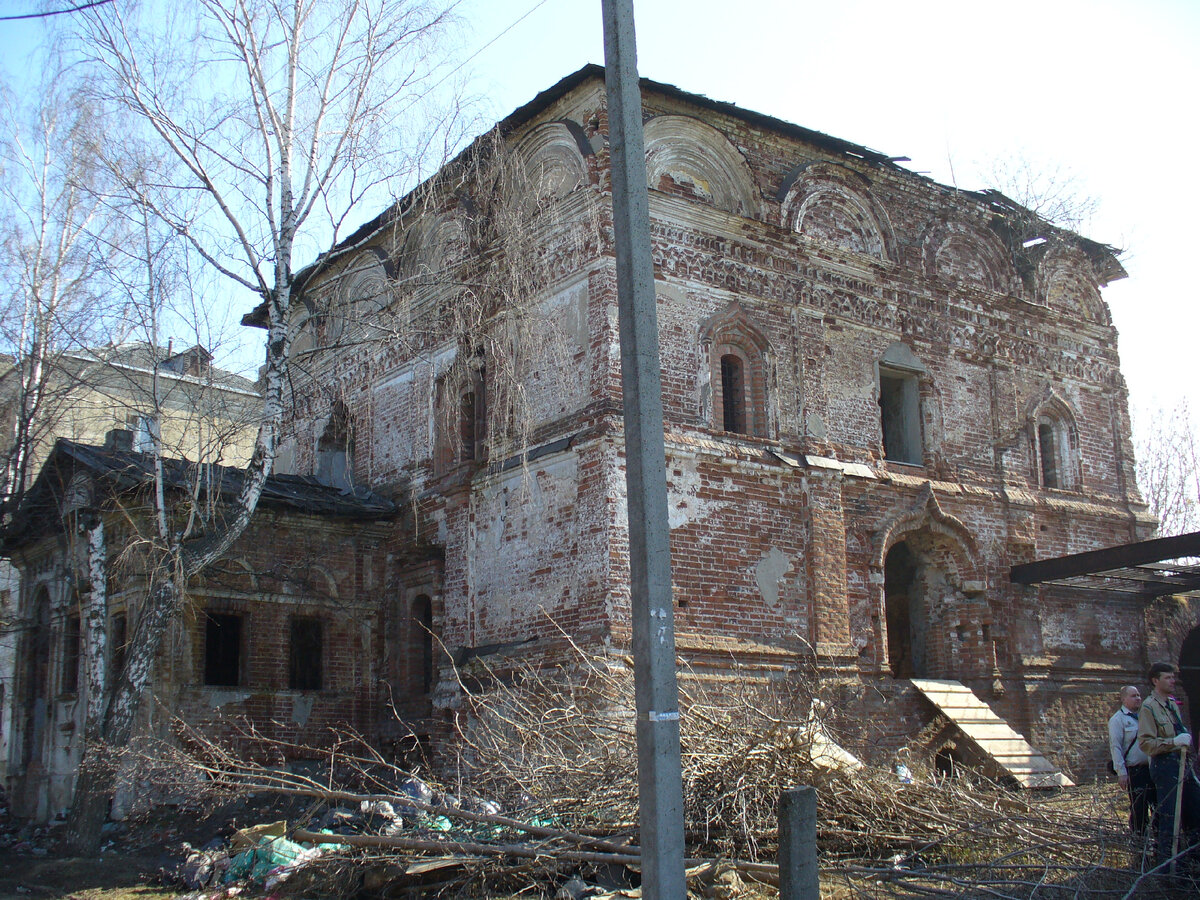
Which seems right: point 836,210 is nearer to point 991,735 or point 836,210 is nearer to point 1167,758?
point 991,735

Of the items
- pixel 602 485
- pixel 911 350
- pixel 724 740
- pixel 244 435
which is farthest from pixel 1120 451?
pixel 244 435

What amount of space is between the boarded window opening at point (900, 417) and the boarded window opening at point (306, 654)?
327 inches

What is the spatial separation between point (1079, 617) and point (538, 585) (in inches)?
326

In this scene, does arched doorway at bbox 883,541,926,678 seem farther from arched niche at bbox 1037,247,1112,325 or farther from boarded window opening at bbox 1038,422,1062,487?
arched niche at bbox 1037,247,1112,325

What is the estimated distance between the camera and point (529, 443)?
533 inches

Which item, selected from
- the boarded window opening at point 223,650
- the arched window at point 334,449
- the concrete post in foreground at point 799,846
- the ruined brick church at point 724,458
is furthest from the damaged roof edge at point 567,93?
the concrete post in foreground at point 799,846

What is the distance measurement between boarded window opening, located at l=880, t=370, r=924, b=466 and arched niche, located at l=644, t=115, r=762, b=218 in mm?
3321

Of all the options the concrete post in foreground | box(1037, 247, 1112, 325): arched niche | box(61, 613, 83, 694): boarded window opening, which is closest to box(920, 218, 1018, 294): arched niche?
box(1037, 247, 1112, 325): arched niche

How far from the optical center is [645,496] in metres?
5.91

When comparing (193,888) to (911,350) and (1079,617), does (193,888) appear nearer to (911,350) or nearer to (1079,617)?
(911,350)

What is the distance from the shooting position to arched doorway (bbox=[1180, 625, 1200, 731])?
1744 cm

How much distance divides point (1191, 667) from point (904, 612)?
5.25 m

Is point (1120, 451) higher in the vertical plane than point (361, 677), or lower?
higher

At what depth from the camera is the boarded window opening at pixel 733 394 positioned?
46.0ft
